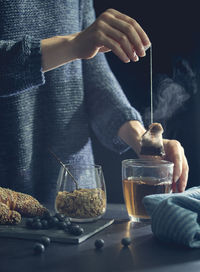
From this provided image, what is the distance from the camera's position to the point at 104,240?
96cm

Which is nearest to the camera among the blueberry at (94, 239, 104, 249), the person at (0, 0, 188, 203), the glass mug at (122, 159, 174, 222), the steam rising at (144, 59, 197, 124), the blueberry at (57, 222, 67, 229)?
the blueberry at (94, 239, 104, 249)

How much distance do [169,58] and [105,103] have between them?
1.57ft

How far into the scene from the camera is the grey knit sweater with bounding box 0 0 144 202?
1.63m

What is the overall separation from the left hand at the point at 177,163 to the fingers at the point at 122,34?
0.33 meters

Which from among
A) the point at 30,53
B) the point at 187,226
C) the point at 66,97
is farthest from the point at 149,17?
the point at 187,226

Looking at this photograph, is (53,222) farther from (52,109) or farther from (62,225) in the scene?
(52,109)

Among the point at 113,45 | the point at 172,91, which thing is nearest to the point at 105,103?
the point at 172,91

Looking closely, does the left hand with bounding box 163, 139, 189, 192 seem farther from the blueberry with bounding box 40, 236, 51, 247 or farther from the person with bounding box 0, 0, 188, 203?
the blueberry with bounding box 40, 236, 51, 247

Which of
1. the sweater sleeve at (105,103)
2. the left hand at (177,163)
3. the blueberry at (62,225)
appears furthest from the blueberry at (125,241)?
the sweater sleeve at (105,103)

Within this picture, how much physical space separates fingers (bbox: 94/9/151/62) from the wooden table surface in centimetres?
50

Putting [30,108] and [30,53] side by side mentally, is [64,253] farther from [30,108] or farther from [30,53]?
[30,108]

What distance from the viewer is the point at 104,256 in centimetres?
85

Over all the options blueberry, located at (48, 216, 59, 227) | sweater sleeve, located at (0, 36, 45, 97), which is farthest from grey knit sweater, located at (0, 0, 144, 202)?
blueberry, located at (48, 216, 59, 227)

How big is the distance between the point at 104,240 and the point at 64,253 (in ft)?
0.42
